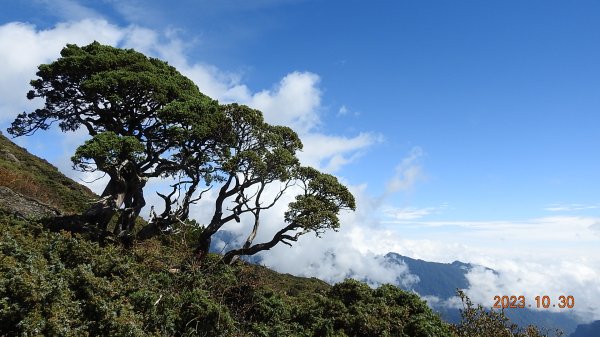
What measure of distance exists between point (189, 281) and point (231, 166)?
22.2 ft

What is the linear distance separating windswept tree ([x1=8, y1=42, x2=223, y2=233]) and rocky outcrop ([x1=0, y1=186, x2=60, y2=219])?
2877 millimetres

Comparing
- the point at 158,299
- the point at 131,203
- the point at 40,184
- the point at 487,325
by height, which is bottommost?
the point at 158,299

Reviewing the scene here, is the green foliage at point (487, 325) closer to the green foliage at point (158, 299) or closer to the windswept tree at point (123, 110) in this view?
the green foliage at point (158, 299)

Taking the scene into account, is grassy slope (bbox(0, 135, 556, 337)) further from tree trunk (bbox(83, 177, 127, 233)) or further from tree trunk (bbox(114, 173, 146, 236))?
tree trunk (bbox(83, 177, 127, 233))

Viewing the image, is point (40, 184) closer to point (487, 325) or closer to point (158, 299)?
point (158, 299)

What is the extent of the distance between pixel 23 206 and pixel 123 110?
786 centimetres

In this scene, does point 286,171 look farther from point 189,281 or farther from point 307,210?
point 189,281

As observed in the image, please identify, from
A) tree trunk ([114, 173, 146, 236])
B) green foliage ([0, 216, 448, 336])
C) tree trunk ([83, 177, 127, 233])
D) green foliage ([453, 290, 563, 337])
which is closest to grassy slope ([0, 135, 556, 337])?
green foliage ([0, 216, 448, 336])

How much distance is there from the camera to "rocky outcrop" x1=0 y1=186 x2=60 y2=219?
65.6ft

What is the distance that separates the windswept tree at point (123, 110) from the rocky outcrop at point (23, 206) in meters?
2.88

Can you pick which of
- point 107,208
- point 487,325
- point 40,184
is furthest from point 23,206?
point 487,325

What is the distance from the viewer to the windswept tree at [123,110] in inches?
808

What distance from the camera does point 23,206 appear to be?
21.6 m

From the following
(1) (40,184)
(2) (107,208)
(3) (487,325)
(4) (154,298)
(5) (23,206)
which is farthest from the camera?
(1) (40,184)
